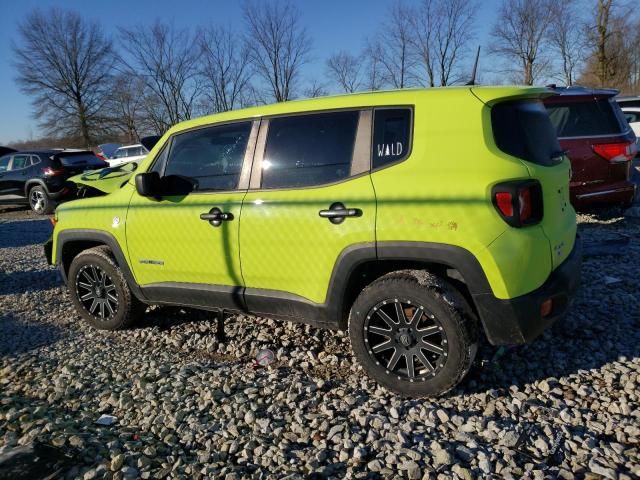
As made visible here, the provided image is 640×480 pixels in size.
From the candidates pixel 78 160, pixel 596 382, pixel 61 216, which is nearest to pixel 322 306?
pixel 596 382

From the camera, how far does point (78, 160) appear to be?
13.0 metres

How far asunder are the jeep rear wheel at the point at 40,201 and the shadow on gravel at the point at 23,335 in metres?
8.83

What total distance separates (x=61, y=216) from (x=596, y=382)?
4.37 meters

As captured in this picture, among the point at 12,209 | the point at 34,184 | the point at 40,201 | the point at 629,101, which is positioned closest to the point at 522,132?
the point at 40,201

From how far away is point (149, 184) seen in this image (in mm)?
3465

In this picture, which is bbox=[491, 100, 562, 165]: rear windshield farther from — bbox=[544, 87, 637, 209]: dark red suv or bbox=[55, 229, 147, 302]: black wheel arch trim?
bbox=[544, 87, 637, 209]: dark red suv

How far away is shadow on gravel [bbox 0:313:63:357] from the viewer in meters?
4.00

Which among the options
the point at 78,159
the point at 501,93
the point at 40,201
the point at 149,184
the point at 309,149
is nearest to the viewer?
the point at 501,93

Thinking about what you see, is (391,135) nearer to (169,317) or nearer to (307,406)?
(307,406)

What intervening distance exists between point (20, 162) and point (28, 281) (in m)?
8.69

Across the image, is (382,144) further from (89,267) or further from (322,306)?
(89,267)

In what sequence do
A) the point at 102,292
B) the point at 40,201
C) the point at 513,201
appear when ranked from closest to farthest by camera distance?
the point at 513,201
the point at 102,292
the point at 40,201

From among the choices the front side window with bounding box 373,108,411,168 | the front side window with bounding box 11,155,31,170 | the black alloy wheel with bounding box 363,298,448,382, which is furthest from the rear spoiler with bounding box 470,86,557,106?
the front side window with bounding box 11,155,31,170

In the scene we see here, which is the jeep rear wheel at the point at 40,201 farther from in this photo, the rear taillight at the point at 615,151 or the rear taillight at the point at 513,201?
the rear taillight at the point at 513,201
